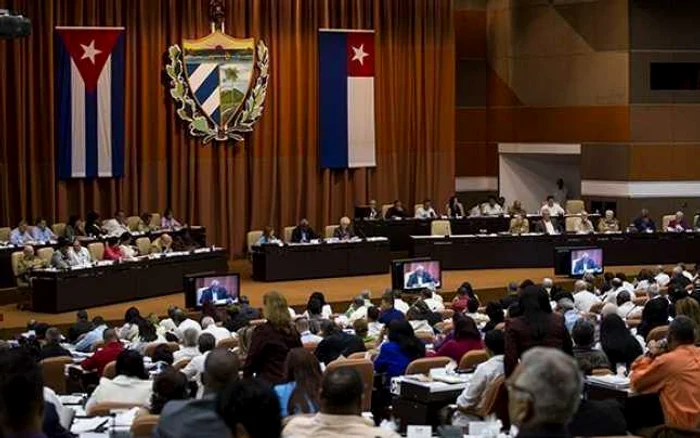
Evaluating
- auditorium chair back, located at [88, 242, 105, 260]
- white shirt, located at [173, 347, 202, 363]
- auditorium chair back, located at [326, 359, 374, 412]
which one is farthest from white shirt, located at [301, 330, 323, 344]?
auditorium chair back, located at [88, 242, 105, 260]

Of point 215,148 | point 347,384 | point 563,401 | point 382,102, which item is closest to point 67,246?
point 215,148

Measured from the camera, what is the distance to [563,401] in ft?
12.6

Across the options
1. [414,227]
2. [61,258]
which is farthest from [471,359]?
[414,227]

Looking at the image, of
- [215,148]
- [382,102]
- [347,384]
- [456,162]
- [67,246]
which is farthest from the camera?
[456,162]

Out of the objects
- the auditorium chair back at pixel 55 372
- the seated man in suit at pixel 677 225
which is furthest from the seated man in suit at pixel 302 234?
the auditorium chair back at pixel 55 372

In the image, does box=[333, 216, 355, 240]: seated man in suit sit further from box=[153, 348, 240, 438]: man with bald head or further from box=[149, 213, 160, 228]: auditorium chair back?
box=[153, 348, 240, 438]: man with bald head

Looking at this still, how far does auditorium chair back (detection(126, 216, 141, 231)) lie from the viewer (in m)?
23.3

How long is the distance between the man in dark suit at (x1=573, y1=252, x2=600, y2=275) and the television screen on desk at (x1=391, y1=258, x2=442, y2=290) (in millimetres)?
2940

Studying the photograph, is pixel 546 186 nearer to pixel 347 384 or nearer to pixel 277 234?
pixel 277 234

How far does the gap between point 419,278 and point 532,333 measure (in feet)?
37.8

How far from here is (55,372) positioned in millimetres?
11367

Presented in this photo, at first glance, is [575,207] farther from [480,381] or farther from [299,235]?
[480,381]

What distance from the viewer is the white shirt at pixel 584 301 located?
601 inches

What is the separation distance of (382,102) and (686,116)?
6509mm
